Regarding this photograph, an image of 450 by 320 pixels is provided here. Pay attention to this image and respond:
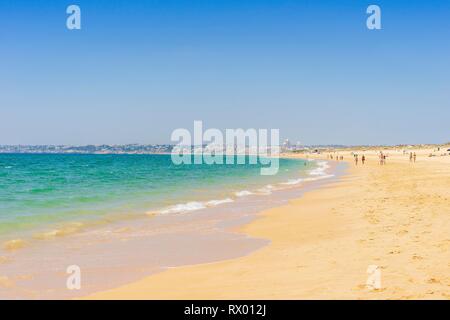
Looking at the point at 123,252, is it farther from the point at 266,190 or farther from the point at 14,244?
the point at 266,190

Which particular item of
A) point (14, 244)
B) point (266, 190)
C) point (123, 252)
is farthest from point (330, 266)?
point (266, 190)

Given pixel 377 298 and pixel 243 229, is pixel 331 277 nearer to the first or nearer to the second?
pixel 377 298

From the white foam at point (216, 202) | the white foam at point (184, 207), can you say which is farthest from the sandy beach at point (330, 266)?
the white foam at point (216, 202)

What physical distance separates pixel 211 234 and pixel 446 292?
8.78 meters

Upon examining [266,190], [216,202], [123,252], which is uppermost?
[123,252]

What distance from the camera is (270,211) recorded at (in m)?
20.3

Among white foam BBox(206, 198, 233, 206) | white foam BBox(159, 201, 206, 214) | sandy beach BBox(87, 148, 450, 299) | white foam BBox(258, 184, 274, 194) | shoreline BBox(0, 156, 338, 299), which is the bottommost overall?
white foam BBox(258, 184, 274, 194)

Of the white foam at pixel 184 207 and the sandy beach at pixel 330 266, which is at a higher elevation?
the sandy beach at pixel 330 266

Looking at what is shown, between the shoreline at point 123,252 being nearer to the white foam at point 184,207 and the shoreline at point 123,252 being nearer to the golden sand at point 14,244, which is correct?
the golden sand at point 14,244

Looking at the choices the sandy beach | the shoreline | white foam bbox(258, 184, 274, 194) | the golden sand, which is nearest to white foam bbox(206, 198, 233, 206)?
the shoreline

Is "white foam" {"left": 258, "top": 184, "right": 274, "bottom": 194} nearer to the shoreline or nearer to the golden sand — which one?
the shoreline
